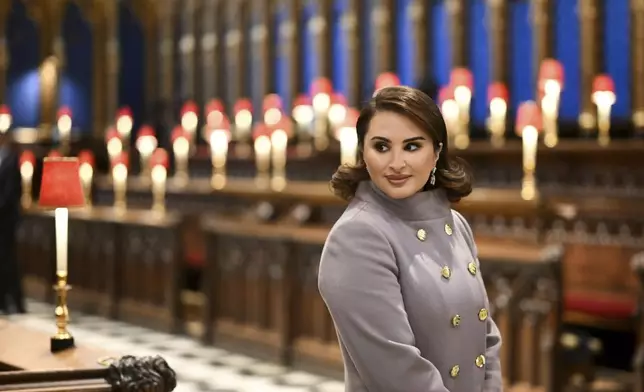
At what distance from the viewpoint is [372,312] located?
198 centimetres

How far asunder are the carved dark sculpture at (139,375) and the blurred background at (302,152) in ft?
3.02

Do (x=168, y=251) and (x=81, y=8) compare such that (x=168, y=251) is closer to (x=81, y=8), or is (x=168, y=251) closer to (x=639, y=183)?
(x=639, y=183)

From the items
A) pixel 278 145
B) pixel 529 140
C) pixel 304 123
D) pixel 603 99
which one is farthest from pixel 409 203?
pixel 304 123

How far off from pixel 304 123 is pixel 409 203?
1172 centimetres

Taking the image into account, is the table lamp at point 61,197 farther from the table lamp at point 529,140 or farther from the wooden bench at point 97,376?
the table lamp at point 529,140

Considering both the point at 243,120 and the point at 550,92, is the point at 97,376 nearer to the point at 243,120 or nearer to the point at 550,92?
the point at 550,92

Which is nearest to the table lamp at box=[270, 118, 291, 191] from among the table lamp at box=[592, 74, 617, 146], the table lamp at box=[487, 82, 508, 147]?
the table lamp at box=[487, 82, 508, 147]

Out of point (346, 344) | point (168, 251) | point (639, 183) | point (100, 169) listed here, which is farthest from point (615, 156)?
point (100, 169)

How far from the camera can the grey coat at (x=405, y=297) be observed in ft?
6.52

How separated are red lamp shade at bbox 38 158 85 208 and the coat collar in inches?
61.5

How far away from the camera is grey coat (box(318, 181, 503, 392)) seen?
1988 millimetres

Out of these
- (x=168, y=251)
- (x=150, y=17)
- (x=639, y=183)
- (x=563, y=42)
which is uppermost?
(x=150, y=17)

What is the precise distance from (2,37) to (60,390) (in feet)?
50.6

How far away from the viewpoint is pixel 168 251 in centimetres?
877
